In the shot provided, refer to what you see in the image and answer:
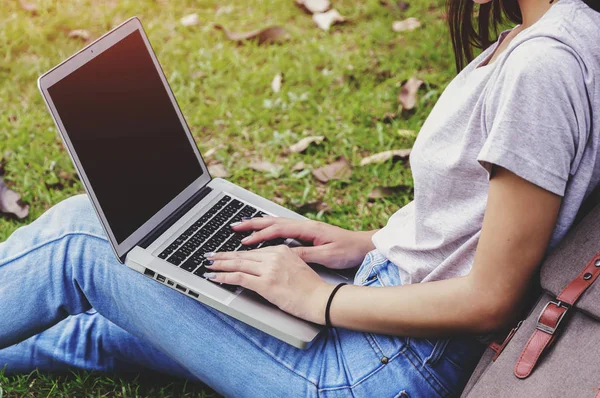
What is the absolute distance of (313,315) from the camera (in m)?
1.51

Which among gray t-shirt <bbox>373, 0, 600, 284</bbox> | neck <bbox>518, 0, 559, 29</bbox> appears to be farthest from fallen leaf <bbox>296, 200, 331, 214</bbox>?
neck <bbox>518, 0, 559, 29</bbox>

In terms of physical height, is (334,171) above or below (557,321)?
below

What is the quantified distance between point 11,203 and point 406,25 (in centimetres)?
220

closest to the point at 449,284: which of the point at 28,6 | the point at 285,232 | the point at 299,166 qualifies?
the point at 285,232

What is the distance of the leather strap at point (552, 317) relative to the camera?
4.10ft

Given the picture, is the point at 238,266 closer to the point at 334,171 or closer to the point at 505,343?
the point at 505,343

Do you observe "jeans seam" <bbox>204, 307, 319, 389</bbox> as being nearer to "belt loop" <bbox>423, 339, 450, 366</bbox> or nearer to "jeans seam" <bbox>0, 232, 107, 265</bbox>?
"belt loop" <bbox>423, 339, 450, 366</bbox>

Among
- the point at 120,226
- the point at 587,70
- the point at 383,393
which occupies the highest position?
the point at 587,70

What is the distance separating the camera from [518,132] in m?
1.21

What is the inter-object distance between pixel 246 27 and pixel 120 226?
2.49 m

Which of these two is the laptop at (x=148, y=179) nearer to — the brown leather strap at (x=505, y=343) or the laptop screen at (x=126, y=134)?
the laptop screen at (x=126, y=134)

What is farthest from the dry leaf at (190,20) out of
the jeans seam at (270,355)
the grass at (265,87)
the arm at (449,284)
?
the jeans seam at (270,355)

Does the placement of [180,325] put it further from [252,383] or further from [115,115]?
[115,115]

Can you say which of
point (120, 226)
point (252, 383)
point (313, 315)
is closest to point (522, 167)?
point (313, 315)
